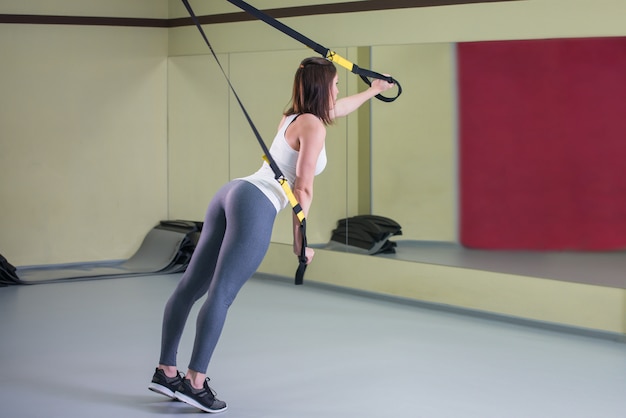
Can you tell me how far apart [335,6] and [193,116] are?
70.5 inches

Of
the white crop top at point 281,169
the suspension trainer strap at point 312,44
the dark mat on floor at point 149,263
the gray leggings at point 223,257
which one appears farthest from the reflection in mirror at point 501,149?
the gray leggings at point 223,257

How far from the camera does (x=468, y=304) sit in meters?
5.65

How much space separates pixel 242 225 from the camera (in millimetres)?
3453

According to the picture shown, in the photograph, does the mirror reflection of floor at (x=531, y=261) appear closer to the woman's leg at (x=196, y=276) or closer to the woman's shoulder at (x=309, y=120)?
the woman's shoulder at (x=309, y=120)

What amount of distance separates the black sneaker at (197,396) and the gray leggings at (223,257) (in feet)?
0.31

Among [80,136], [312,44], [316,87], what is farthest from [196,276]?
[80,136]

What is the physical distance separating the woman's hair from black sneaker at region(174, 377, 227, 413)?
118cm

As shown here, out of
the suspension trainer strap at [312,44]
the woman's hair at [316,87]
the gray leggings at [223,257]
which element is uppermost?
the suspension trainer strap at [312,44]

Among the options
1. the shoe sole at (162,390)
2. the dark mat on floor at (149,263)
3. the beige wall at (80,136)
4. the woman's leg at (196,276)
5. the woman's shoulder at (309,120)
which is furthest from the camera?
the beige wall at (80,136)

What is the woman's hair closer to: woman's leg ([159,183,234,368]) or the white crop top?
the white crop top

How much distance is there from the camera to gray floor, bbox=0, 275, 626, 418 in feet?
12.4

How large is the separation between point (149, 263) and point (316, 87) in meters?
4.13

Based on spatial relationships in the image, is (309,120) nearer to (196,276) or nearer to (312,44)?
(312,44)

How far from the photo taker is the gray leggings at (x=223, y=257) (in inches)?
136
